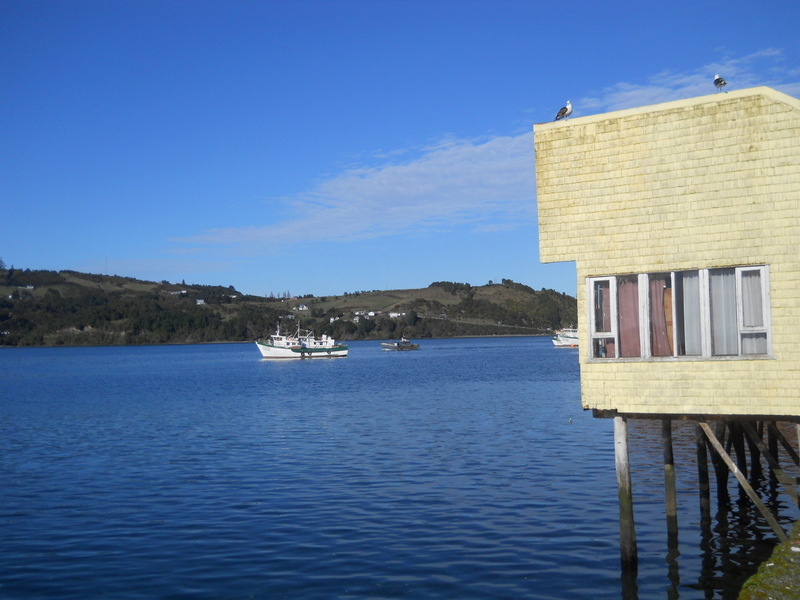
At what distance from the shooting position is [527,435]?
35500 mm

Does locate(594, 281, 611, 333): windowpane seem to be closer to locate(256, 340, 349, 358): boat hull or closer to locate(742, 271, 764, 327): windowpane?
locate(742, 271, 764, 327): windowpane

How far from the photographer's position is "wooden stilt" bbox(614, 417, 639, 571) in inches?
598

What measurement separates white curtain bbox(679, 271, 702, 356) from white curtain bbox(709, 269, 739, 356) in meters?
0.24

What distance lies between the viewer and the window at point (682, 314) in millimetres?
14039

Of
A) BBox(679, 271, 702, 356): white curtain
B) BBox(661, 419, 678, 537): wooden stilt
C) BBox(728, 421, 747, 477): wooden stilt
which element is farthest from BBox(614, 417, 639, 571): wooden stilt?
BBox(728, 421, 747, 477): wooden stilt

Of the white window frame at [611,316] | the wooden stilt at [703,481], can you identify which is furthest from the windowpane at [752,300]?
the wooden stilt at [703,481]

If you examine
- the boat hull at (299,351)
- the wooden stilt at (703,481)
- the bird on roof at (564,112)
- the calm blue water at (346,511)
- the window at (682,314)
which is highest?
the bird on roof at (564,112)

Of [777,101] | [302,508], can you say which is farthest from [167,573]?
[777,101]

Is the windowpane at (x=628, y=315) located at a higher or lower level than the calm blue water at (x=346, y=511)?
higher

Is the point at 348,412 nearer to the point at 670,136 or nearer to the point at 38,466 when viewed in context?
the point at 38,466

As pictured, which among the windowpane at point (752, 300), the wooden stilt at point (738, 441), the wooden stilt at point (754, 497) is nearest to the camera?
the windowpane at point (752, 300)

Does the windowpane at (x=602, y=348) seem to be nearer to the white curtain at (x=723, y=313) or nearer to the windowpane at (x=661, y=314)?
the windowpane at (x=661, y=314)

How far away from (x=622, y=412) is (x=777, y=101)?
6.13m

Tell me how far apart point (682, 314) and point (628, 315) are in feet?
3.17
